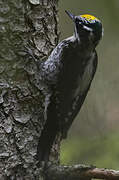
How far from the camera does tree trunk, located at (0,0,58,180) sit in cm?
252

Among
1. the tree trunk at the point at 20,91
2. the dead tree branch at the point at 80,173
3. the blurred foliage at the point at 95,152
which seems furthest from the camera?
the blurred foliage at the point at 95,152

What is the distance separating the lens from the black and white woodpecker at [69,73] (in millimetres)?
2924

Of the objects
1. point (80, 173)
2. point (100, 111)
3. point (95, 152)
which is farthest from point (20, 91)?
point (100, 111)

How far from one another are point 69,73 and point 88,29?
389 millimetres

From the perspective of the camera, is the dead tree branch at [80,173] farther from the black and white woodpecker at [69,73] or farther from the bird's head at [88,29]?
the bird's head at [88,29]

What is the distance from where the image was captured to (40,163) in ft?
8.78

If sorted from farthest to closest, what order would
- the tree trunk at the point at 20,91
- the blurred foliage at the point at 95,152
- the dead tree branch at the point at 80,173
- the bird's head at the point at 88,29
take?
the blurred foliage at the point at 95,152 → the bird's head at the point at 88,29 → the tree trunk at the point at 20,91 → the dead tree branch at the point at 80,173

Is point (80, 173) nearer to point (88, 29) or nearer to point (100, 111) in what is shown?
point (88, 29)

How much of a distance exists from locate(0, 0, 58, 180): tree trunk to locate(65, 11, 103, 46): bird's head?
0.37 m

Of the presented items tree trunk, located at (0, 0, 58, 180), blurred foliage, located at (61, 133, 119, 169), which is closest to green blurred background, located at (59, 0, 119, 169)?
blurred foliage, located at (61, 133, 119, 169)

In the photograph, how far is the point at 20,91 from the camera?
2607 millimetres

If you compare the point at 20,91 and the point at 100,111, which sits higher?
the point at 20,91

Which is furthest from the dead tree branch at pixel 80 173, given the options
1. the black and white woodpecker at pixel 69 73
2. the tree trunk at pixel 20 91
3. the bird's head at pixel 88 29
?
the bird's head at pixel 88 29

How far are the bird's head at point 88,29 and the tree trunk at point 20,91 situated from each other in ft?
1.20
